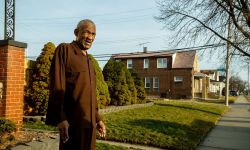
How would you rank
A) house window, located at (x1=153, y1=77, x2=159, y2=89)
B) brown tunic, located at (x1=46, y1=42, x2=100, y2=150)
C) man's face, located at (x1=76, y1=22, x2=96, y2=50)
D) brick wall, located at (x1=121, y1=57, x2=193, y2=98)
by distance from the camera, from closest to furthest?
brown tunic, located at (x1=46, y1=42, x2=100, y2=150), man's face, located at (x1=76, y1=22, x2=96, y2=50), brick wall, located at (x1=121, y1=57, x2=193, y2=98), house window, located at (x1=153, y1=77, x2=159, y2=89)

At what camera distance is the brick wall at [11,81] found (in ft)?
23.5

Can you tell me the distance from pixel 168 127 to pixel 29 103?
4719 millimetres

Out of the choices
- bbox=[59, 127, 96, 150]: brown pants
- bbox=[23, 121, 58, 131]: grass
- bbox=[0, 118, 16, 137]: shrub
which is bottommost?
bbox=[23, 121, 58, 131]: grass

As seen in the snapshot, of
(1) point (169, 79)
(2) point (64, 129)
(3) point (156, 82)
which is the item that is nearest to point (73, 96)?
(2) point (64, 129)

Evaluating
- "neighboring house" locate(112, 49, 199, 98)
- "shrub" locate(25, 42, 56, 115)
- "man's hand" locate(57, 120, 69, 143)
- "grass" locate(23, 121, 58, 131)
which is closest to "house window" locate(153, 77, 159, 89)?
"neighboring house" locate(112, 49, 199, 98)

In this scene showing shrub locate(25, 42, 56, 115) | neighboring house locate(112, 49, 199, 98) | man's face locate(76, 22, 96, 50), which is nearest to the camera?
man's face locate(76, 22, 96, 50)

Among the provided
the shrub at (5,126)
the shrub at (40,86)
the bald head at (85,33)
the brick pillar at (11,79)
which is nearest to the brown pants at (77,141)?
the bald head at (85,33)

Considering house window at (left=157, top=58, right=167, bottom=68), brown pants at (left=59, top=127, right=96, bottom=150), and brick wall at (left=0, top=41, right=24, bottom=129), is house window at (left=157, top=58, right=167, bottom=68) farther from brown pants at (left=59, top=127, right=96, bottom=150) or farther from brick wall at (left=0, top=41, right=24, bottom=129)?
brown pants at (left=59, top=127, right=96, bottom=150)

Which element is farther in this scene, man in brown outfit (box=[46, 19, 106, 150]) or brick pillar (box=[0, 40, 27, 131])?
brick pillar (box=[0, 40, 27, 131])

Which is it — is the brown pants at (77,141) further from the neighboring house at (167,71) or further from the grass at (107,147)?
the neighboring house at (167,71)

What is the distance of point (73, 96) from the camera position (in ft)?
12.1

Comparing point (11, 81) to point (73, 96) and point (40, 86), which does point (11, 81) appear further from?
point (40, 86)

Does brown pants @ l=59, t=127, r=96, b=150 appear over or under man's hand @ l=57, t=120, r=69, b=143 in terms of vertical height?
under

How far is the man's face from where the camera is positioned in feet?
12.6
